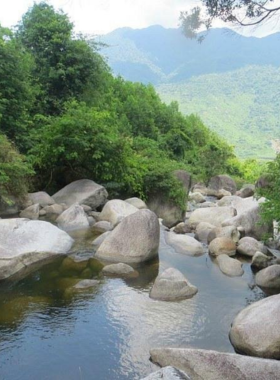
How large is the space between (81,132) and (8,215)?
4247mm

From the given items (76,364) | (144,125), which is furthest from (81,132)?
(144,125)

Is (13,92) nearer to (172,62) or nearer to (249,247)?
(249,247)

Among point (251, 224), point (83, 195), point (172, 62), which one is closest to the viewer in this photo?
point (251, 224)

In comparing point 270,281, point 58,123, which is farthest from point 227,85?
point 270,281

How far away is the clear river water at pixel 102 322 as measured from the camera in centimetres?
520

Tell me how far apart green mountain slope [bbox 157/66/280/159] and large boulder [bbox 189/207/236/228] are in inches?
1433

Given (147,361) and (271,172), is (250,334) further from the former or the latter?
(271,172)

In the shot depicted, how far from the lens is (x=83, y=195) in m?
13.5

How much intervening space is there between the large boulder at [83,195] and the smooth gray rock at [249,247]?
5.28m

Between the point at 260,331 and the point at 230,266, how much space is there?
10.8 feet

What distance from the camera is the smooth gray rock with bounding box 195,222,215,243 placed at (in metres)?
11.4

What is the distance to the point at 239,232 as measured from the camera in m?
10.8

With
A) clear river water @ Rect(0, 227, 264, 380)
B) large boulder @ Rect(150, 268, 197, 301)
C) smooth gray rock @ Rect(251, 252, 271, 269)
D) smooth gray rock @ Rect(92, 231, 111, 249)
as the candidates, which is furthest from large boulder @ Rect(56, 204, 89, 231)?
smooth gray rock @ Rect(251, 252, 271, 269)

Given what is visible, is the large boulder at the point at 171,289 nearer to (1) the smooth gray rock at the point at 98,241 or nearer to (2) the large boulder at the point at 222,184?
(1) the smooth gray rock at the point at 98,241
